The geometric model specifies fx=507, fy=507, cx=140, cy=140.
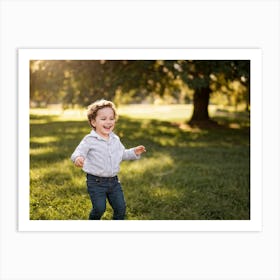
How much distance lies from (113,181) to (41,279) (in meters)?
0.95

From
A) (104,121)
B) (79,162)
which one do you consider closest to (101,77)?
(104,121)

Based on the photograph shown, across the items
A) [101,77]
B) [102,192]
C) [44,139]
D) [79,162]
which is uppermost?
[101,77]

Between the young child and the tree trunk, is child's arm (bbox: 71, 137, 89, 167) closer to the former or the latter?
the young child

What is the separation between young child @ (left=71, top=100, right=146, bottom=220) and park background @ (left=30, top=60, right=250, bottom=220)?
2.13ft

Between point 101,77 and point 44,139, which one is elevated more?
point 101,77

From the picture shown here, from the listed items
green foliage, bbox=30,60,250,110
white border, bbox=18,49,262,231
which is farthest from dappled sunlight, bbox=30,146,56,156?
white border, bbox=18,49,262,231

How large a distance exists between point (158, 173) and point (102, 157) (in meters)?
2.24
